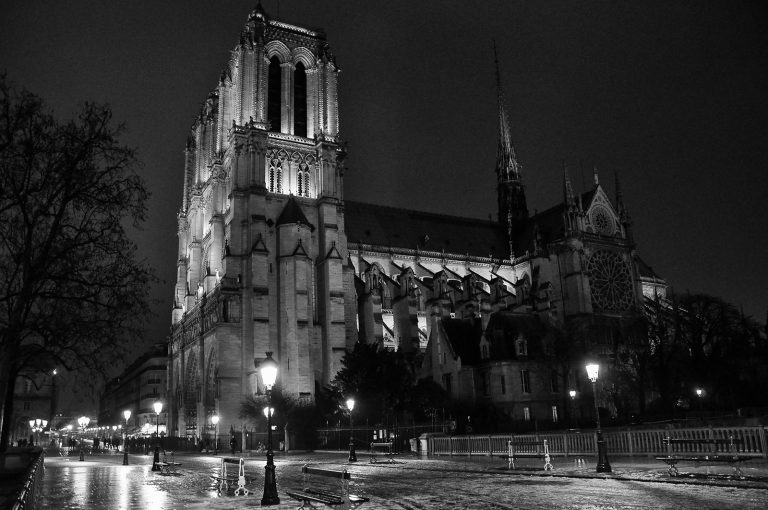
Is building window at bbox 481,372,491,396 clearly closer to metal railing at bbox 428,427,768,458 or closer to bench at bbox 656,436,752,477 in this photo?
metal railing at bbox 428,427,768,458

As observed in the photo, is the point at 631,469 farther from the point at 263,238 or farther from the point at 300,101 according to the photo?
the point at 300,101

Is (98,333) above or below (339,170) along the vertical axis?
below

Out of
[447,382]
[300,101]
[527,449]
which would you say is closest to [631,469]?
[527,449]

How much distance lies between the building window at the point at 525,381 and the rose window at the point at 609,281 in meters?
21.3

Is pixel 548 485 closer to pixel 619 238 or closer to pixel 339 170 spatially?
pixel 339 170

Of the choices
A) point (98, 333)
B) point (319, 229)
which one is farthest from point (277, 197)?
point (98, 333)

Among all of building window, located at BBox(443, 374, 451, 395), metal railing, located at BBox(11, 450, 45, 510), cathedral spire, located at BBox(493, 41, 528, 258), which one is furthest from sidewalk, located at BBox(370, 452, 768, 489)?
cathedral spire, located at BBox(493, 41, 528, 258)

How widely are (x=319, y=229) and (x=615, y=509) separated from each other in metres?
52.1

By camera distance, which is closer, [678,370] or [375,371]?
[375,371]

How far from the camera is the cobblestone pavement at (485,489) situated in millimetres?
13430

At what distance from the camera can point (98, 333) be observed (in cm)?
2139

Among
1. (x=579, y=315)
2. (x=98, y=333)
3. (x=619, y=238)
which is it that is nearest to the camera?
(x=98, y=333)

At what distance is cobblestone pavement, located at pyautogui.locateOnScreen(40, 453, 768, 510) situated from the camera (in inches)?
529

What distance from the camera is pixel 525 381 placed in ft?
173
